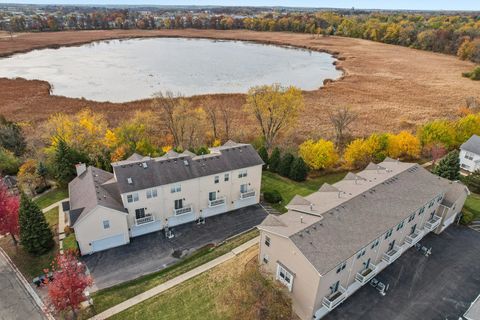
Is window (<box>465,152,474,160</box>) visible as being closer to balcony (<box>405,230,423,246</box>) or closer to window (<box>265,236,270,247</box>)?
balcony (<box>405,230,423,246</box>)

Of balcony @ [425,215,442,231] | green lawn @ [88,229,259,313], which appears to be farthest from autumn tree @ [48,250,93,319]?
balcony @ [425,215,442,231]

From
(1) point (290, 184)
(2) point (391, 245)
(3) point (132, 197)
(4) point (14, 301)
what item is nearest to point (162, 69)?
(1) point (290, 184)

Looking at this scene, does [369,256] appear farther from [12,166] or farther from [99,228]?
[12,166]

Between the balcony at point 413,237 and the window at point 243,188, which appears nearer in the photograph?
the balcony at point 413,237

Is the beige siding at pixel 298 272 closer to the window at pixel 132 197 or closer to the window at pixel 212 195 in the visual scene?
the window at pixel 212 195

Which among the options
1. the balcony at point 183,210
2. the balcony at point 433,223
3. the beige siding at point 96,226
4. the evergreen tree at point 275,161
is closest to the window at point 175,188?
the balcony at point 183,210

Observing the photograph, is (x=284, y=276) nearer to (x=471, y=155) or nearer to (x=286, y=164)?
(x=286, y=164)
